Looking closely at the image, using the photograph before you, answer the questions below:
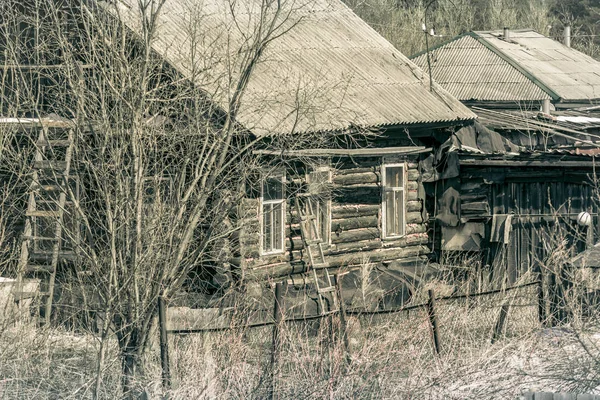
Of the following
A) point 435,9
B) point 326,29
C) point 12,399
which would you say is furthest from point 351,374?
point 435,9

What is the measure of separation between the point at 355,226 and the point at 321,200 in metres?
0.89

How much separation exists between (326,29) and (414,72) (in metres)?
1.72

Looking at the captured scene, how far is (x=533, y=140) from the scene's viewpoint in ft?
62.1

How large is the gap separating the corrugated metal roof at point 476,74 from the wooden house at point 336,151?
8.43 meters

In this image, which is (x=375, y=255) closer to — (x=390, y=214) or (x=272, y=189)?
(x=390, y=214)

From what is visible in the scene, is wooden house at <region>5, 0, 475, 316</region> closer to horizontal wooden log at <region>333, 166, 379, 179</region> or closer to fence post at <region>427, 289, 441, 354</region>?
horizontal wooden log at <region>333, 166, 379, 179</region>

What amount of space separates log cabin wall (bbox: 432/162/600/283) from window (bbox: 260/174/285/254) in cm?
372

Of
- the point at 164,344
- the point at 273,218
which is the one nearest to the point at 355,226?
the point at 273,218

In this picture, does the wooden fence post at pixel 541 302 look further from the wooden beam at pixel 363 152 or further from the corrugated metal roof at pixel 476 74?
the corrugated metal roof at pixel 476 74

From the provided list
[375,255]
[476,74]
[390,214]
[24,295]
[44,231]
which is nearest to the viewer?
[24,295]

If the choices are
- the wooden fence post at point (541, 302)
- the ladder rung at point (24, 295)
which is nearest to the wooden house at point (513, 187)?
the wooden fence post at point (541, 302)

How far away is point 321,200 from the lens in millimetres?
14641

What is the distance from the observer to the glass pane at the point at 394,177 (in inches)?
632

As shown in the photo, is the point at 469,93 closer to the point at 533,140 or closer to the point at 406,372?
the point at 533,140
